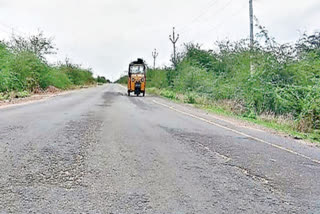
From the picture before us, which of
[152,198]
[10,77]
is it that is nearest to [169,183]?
[152,198]

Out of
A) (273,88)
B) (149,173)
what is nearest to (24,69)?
(273,88)

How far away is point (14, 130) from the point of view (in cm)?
777

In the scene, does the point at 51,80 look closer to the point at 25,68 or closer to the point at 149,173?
the point at 25,68

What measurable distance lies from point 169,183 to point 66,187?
50.8 inches

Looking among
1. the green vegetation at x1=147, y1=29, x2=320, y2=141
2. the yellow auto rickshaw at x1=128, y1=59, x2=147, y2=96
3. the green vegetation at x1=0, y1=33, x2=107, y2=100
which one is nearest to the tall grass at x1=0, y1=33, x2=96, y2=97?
the green vegetation at x1=0, y1=33, x2=107, y2=100

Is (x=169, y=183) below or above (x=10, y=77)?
below

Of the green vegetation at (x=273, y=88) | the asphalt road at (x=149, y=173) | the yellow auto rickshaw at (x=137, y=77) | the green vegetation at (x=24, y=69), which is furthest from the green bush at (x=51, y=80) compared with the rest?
the asphalt road at (x=149, y=173)

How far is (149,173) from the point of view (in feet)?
15.4

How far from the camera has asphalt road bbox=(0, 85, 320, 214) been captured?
11.6ft

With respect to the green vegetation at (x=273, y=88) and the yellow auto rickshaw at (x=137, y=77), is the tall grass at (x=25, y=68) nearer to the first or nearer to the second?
the yellow auto rickshaw at (x=137, y=77)

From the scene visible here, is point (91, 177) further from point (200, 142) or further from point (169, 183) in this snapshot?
point (200, 142)

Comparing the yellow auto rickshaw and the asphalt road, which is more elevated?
the yellow auto rickshaw

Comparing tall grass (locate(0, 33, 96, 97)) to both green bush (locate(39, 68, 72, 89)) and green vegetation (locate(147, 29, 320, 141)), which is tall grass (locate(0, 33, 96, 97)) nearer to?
green bush (locate(39, 68, 72, 89))

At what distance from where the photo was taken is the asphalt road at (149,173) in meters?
3.53
